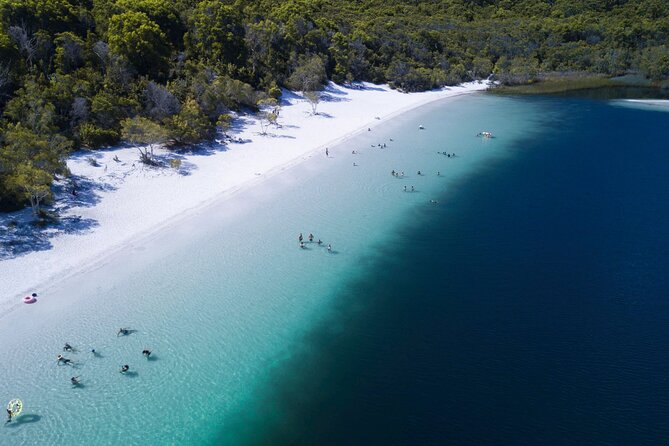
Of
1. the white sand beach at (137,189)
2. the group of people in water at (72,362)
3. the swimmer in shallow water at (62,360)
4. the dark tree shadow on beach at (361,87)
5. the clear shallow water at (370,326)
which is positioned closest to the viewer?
the clear shallow water at (370,326)

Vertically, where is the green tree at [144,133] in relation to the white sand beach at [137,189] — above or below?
above

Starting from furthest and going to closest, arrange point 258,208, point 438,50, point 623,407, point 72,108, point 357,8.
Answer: point 357,8, point 438,50, point 72,108, point 258,208, point 623,407

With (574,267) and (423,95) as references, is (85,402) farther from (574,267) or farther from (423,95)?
(423,95)

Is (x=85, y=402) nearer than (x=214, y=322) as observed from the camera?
Yes

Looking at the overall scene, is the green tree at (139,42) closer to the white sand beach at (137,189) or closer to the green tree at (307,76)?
the white sand beach at (137,189)

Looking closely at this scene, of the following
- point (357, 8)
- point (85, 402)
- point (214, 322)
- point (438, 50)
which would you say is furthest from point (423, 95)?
point (85, 402)

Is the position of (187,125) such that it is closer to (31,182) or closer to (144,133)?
(144,133)

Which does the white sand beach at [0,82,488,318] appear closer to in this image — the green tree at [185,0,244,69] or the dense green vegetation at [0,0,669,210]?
the dense green vegetation at [0,0,669,210]

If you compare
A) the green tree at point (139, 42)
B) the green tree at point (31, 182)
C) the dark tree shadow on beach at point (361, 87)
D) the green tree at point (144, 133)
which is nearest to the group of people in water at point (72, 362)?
the green tree at point (31, 182)
